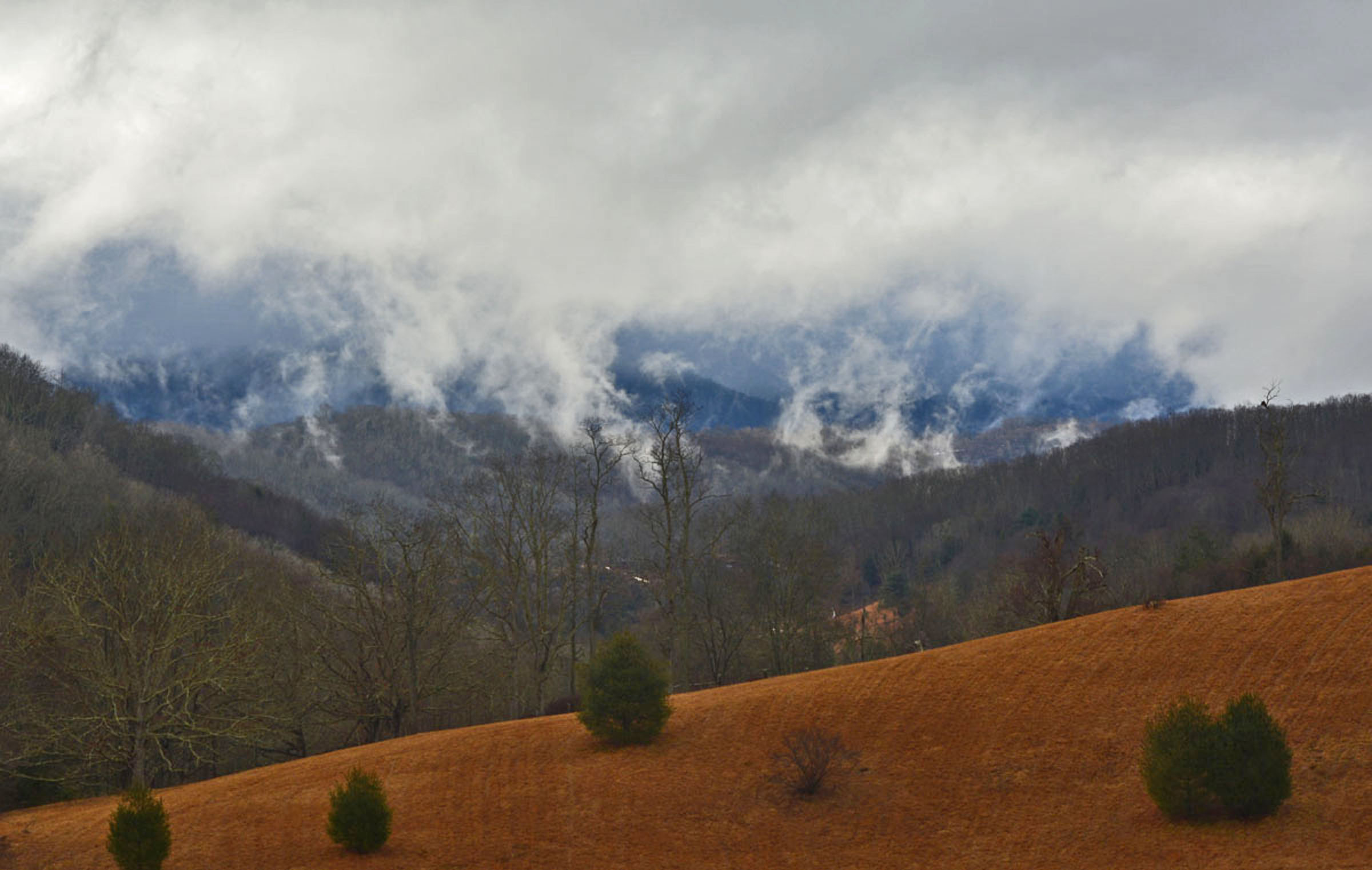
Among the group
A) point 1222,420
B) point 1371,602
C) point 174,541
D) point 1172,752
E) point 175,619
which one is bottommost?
point 1172,752

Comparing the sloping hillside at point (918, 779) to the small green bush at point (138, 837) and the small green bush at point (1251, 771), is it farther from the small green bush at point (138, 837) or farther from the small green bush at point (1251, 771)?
the small green bush at point (138, 837)

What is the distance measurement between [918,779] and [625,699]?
643 cm

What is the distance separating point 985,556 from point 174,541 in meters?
112

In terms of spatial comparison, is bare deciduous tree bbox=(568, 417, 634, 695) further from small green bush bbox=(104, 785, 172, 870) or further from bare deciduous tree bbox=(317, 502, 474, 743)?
small green bush bbox=(104, 785, 172, 870)

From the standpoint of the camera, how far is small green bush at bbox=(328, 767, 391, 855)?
16.8m

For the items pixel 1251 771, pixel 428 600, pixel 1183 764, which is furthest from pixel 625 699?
pixel 428 600

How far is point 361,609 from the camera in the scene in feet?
128

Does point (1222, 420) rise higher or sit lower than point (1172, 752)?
higher

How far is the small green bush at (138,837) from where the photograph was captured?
16016 mm

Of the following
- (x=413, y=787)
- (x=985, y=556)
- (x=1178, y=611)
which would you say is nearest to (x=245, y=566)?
(x=413, y=787)

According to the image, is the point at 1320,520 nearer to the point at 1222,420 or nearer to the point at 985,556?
the point at 985,556

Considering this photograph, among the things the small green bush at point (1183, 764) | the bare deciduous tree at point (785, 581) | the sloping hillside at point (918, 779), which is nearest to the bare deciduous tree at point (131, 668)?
the sloping hillside at point (918, 779)

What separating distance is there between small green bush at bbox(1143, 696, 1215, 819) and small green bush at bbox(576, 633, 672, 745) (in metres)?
9.83

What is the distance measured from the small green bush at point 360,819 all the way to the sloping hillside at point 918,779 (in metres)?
0.25
